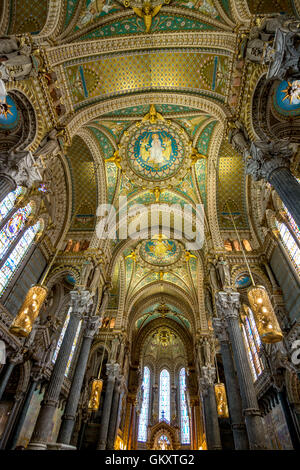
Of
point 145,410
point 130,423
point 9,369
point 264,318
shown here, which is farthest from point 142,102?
point 145,410

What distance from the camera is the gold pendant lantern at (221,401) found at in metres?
14.3

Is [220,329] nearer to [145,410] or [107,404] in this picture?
[107,404]

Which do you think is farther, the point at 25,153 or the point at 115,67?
the point at 115,67

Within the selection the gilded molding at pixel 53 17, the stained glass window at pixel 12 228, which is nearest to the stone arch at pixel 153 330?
the stained glass window at pixel 12 228

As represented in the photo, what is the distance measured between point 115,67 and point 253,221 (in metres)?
9.77

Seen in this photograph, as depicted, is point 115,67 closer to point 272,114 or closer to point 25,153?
point 25,153

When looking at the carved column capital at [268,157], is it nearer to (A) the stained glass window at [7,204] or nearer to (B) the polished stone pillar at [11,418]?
(A) the stained glass window at [7,204]

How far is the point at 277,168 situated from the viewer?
7.21 metres

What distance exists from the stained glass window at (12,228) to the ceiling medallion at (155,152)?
605 centimetres

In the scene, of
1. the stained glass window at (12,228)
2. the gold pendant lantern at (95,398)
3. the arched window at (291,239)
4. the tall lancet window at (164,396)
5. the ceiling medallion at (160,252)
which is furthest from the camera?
the tall lancet window at (164,396)

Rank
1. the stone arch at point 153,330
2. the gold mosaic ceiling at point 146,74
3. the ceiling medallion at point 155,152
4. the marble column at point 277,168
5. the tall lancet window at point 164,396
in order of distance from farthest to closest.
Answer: the tall lancet window at point 164,396 → the stone arch at point 153,330 → the ceiling medallion at point 155,152 → the gold mosaic ceiling at point 146,74 → the marble column at point 277,168

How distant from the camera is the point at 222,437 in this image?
632 inches

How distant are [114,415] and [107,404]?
1466 mm
